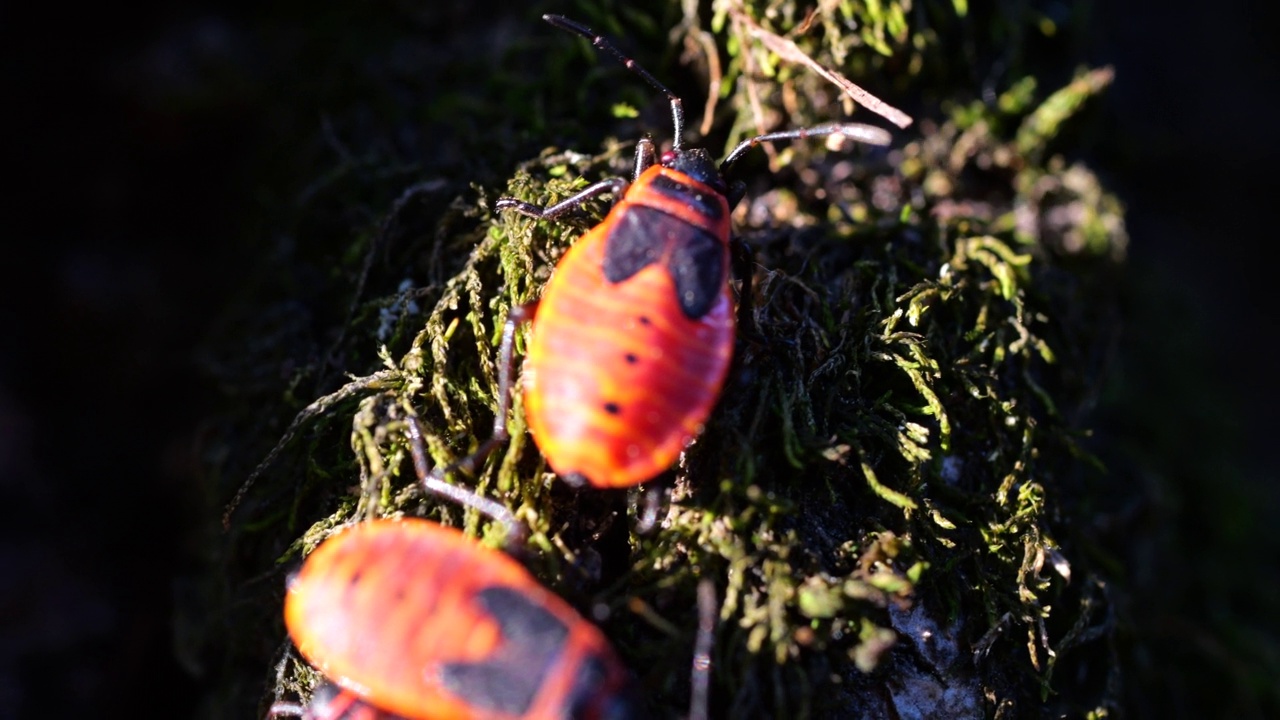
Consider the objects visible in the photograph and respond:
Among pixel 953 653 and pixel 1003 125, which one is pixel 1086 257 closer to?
pixel 1003 125

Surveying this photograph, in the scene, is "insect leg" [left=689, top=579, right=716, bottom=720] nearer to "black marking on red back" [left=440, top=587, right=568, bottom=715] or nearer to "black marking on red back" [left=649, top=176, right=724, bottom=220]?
"black marking on red back" [left=440, top=587, right=568, bottom=715]

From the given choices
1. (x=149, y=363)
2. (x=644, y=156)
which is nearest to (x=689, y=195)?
(x=644, y=156)

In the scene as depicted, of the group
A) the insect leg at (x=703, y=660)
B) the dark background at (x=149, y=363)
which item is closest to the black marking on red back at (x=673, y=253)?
the insect leg at (x=703, y=660)

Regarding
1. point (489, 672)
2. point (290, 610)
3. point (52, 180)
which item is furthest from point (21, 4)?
point (489, 672)

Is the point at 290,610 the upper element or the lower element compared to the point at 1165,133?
lower

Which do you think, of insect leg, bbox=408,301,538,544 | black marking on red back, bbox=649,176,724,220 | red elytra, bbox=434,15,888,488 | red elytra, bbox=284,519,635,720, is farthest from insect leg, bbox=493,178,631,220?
red elytra, bbox=284,519,635,720

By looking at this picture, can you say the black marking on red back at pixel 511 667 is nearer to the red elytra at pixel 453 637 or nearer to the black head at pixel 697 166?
the red elytra at pixel 453 637

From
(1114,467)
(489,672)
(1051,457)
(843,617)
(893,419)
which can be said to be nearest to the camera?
(489,672)
